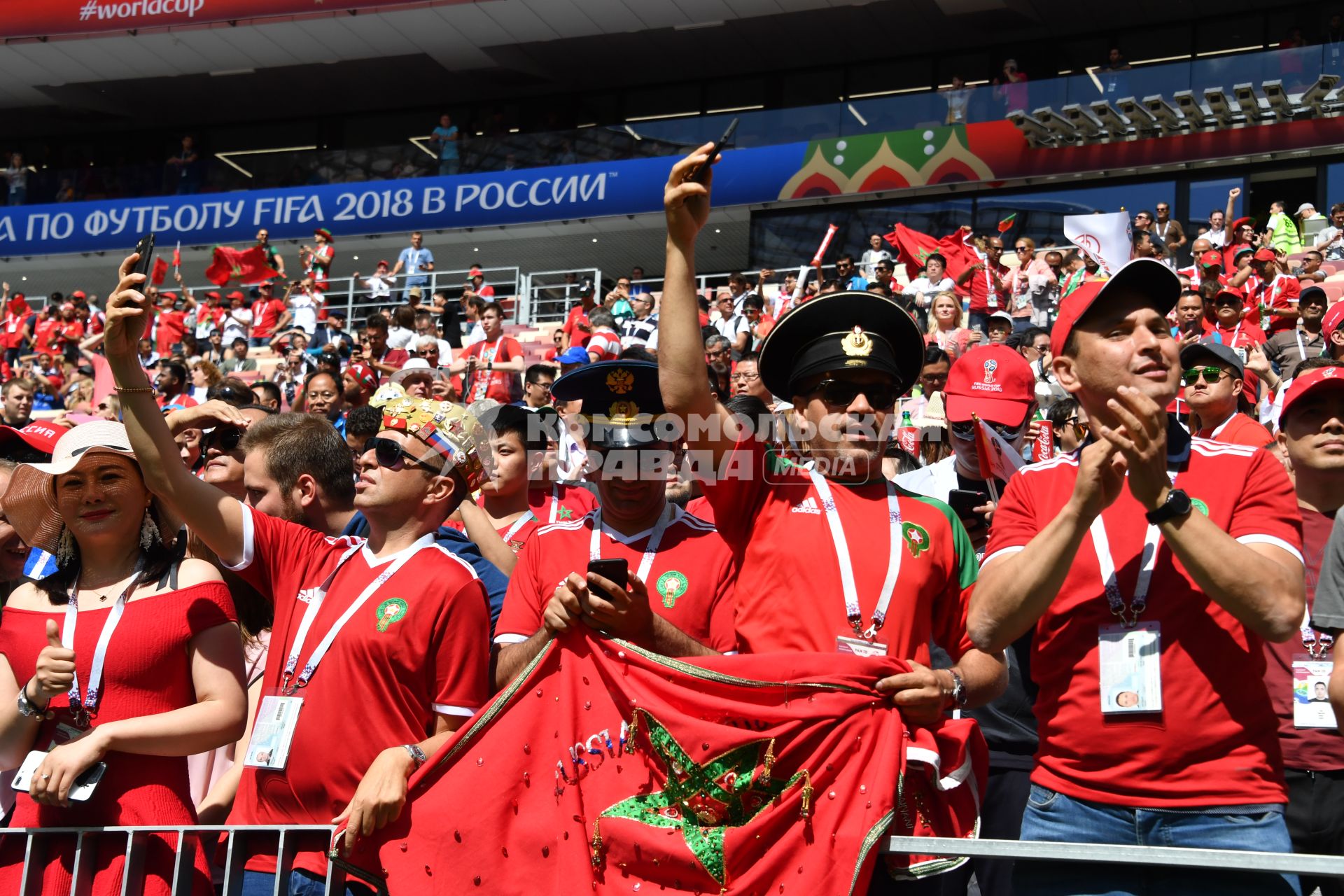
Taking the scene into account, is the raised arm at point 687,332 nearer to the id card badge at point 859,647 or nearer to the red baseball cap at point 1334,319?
the id card badge at point 859,647

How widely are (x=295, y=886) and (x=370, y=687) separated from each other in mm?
497

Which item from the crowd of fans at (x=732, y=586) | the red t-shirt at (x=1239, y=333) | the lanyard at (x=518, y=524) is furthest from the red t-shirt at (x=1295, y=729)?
the red t-shirt at (x=1239, y=333)

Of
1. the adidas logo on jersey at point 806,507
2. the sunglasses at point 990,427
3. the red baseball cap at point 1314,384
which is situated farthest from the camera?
the sunglasses at point 990,427

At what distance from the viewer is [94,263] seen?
96.8ft

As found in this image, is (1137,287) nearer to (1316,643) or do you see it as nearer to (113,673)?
(1316,643)

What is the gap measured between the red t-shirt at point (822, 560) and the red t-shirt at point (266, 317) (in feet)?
59.1

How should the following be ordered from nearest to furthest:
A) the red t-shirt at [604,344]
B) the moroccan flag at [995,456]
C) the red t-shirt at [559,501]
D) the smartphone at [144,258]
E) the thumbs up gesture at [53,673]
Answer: the thumbs up gesture at [53,673]
the smartphone at [144,258]
the moroccan flag at [995,456]
the red t-shirt at [559,501]
the red t-shirt at [604,344]

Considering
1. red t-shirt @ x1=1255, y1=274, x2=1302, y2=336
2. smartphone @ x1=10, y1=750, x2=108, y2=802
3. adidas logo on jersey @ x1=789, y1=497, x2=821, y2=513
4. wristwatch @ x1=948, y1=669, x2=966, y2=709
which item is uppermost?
red t-shirt @ x1=1255, y1=274, x2=1302, y2=336

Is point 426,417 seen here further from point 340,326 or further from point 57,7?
point 57,7

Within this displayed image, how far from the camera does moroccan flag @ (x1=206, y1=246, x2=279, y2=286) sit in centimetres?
2291

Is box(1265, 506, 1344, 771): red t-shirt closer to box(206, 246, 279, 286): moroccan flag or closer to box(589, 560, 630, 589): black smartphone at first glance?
box(589, 560, 630, 589): black smartphone

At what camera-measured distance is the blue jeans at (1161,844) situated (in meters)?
2.64

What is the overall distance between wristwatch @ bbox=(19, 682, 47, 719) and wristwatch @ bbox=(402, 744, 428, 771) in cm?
95

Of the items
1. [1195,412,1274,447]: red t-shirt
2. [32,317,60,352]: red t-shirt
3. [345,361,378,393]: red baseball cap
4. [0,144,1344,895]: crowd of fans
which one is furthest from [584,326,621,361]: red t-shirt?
[32,317,60,352]: red t-shirt
